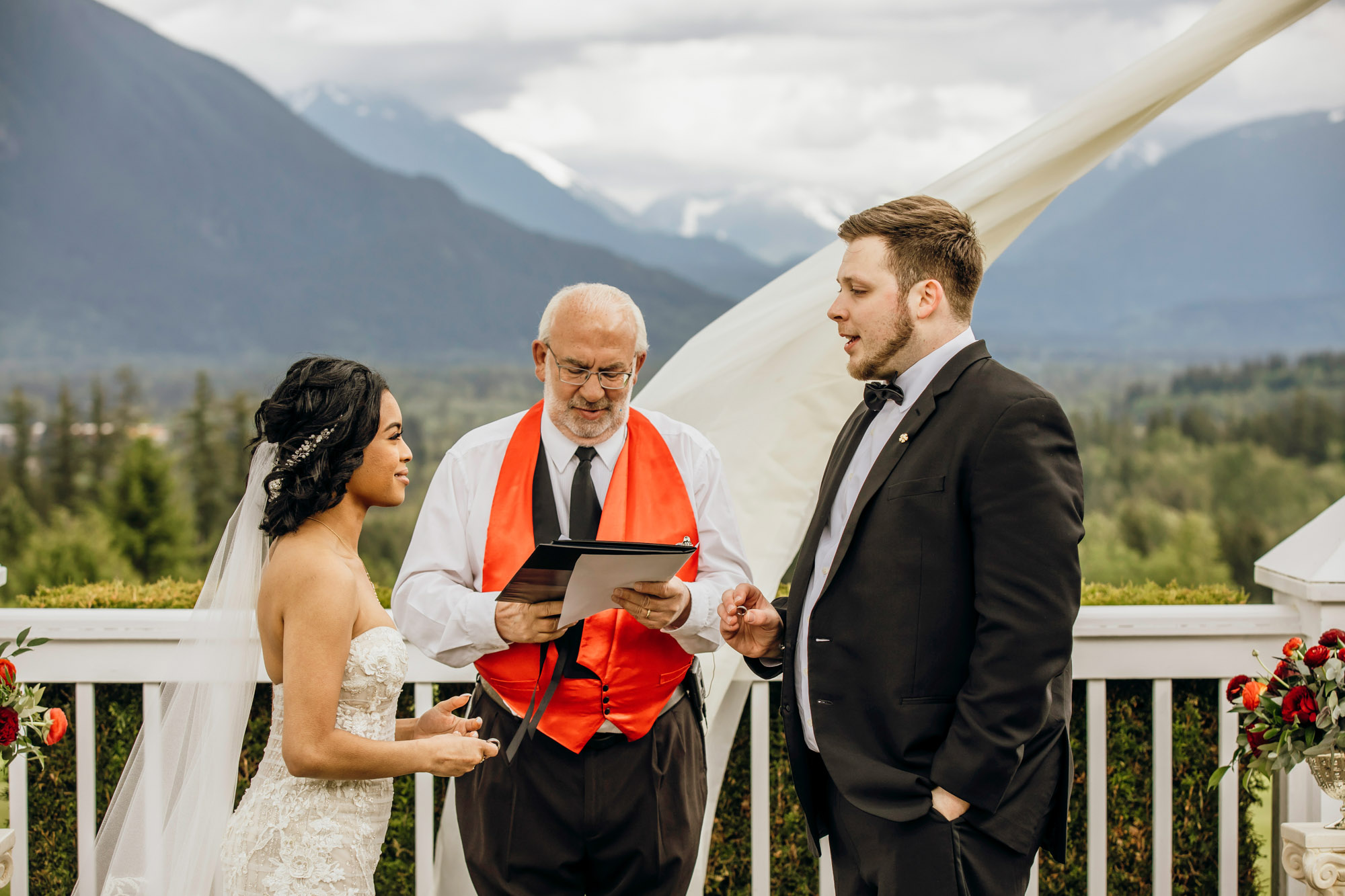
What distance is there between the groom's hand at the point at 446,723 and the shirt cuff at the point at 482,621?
14 centimetres

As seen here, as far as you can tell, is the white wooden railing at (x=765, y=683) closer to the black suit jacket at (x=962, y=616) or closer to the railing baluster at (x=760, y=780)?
the railing baluster at (x=760, y=780)

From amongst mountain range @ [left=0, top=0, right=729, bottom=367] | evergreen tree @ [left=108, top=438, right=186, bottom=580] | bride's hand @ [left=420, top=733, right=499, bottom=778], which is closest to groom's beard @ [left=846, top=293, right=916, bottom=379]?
bride's hand @ [left=420, top=733, right=499, bottom=778]

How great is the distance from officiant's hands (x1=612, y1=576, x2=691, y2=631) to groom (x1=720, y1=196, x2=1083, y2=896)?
239 mm

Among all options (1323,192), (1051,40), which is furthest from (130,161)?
(1323,192)

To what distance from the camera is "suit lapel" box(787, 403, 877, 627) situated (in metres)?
1.98

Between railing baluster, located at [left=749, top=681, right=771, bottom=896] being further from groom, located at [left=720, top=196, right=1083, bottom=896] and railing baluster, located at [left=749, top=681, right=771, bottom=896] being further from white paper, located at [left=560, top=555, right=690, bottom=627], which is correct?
white paper, located at [left=560, top=555, right=690, bottom=627]

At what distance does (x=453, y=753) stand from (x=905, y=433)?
1.06 metres

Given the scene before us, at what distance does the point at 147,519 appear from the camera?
39.2 ft

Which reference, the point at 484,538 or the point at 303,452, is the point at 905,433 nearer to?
the point at 484,538

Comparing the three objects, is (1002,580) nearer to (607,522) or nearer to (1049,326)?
(607,522)

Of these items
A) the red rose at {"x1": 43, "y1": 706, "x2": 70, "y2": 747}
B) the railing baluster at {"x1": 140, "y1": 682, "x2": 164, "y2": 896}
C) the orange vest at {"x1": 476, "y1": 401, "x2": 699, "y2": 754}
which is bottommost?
the railing baluster at {"x1": 140, "y1": 682, "x2": 164, "y2": 896}

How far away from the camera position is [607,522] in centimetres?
211

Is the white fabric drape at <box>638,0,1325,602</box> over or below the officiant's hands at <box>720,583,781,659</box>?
over

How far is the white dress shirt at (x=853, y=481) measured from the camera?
189cm
